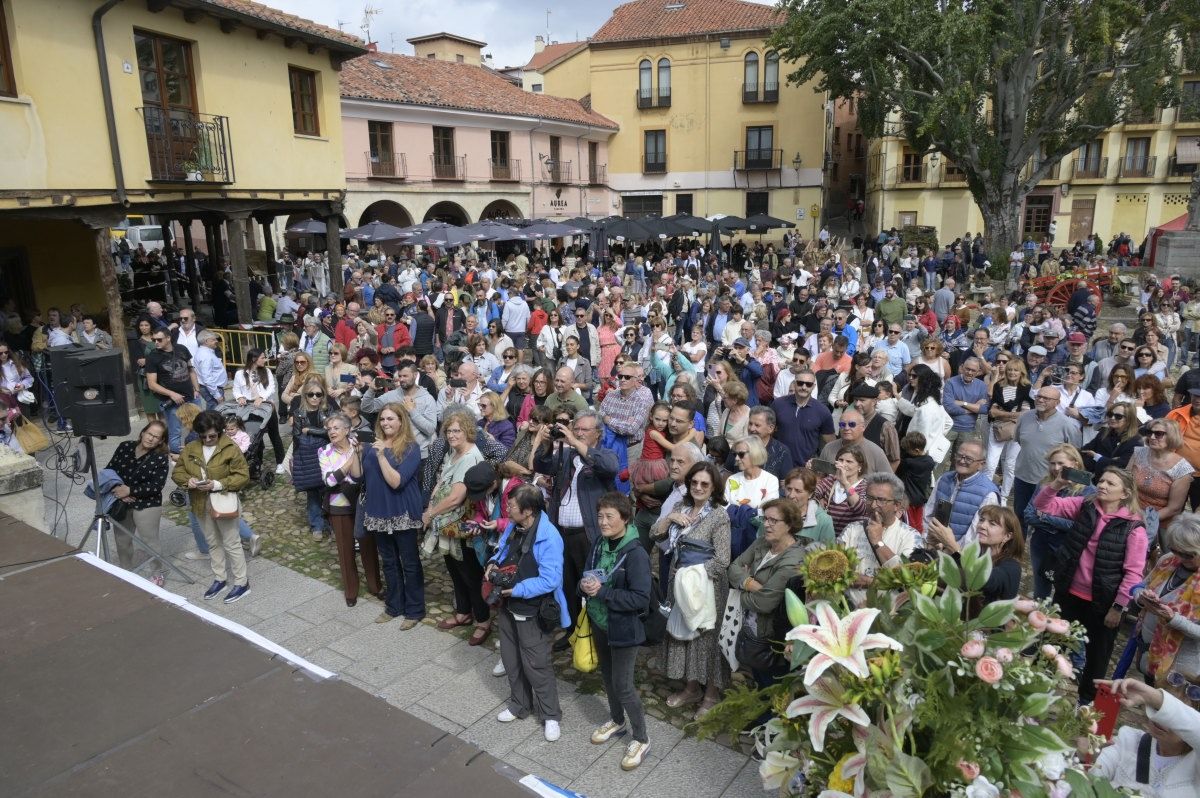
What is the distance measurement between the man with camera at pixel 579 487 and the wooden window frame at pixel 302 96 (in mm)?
13119

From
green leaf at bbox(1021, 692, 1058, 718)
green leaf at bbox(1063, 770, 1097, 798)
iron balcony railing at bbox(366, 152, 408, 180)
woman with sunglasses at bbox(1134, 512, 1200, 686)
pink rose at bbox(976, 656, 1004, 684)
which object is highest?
iron balcony railing at bbox(366, 152, 408, 180)

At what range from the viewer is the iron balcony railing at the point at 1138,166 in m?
36.8

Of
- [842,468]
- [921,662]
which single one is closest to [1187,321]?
[842,468]

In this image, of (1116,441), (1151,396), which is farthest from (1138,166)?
(1116,441)

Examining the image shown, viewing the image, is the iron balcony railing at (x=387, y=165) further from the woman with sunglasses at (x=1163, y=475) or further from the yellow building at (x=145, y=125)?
the woman with sunglasses at (x=1163, y=475)

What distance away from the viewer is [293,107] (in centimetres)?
1602

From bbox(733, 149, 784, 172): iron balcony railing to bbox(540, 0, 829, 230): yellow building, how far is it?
0.16ft

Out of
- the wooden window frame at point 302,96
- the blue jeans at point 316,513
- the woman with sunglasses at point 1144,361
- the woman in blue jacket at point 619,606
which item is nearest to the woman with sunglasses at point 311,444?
the blue jeans at point 316,513

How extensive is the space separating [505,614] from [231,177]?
Result: 1248 cm

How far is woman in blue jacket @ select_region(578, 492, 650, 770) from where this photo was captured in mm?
4383

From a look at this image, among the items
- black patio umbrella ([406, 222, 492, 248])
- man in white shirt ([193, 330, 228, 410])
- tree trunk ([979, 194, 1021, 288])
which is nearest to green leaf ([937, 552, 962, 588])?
man in white shirt ([193, 330, 228, 410])

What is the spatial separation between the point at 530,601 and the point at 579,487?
3.76 ft

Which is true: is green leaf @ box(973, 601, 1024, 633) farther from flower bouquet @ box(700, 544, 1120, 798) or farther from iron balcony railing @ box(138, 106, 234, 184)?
iron balcony railing @ box(138, 106, 234, 184)

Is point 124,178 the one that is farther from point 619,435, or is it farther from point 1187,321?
point 1187,321
